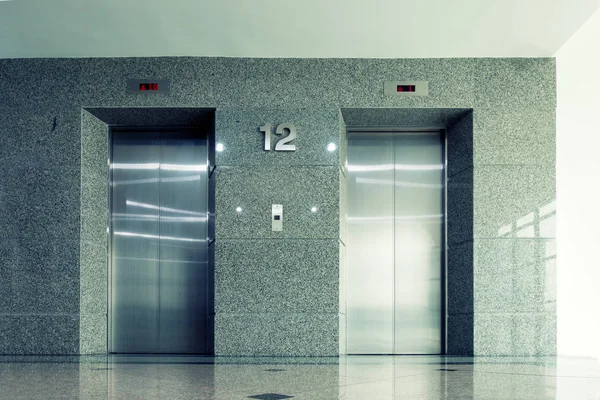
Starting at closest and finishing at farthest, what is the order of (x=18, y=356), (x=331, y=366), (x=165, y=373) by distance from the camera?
(x=165, y=373) → (x=331, y=366) → (x=18, y=356)

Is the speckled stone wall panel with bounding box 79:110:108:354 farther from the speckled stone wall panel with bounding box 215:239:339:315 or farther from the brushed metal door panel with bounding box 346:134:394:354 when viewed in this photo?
the brushed metal door panel with bounding box 346:134:394:354

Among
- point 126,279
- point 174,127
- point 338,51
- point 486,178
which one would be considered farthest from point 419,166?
point 126,279

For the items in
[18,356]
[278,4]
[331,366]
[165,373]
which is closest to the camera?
[165,373]

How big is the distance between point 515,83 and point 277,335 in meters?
3.86

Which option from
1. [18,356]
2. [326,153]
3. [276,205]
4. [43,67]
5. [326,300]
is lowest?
[18,356]

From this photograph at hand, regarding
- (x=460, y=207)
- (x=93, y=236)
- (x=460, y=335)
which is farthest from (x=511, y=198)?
(x=93, y=236)

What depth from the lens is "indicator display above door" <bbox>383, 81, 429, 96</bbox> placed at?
28.0 ft

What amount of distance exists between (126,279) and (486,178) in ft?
14.3

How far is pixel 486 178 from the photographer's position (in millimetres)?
8484

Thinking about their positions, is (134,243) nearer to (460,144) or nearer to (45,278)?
(45,278)

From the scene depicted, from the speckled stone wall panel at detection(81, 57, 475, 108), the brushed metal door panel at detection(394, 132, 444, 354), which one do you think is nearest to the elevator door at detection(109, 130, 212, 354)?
the speckled stone wall panel at detection(81, 57, 475, 108)

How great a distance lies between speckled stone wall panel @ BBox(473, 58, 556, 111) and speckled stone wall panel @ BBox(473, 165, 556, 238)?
0.69 m

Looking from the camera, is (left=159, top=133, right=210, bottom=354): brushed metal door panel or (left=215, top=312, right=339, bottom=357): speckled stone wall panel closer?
(left=215, top=312, right=339, bottom=357): speckled stone wall panel

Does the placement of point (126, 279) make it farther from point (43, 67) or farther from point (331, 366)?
point (331, 366)
